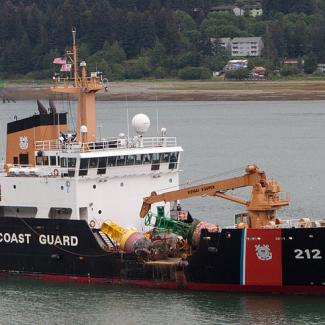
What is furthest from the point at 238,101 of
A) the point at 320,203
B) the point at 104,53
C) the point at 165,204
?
the point at 165,204

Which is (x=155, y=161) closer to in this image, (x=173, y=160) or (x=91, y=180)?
(x=173, y=160)

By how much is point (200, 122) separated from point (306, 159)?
95.8 ft

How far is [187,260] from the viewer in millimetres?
32312

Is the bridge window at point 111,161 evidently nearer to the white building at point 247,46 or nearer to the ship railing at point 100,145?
the ship railing at point 100,145

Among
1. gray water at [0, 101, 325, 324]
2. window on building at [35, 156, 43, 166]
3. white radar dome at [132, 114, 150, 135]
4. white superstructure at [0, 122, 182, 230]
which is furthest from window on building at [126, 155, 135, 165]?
gray water at [0, 101, 325, 324]

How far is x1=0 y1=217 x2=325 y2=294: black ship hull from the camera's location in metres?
31.3

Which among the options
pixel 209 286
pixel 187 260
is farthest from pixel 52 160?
pixel 209 286

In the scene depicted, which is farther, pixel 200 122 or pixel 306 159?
pixel 200 122

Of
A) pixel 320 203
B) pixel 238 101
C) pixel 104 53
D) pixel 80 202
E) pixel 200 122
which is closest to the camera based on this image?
pixel 80 202

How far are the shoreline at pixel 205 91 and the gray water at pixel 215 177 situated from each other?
0.89m

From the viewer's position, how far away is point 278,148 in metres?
74.3

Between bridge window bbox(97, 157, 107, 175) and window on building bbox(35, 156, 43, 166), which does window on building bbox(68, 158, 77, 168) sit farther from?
window on building bbox(35, 156, 43, 166)

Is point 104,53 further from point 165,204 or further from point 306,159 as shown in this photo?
point 165,204

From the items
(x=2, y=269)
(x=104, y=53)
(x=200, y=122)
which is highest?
(x=104, y=53)
